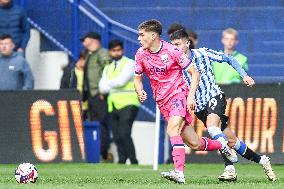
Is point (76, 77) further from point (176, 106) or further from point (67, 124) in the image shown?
point (176, 106)

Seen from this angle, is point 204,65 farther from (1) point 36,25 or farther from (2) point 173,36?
(1) point 36,25

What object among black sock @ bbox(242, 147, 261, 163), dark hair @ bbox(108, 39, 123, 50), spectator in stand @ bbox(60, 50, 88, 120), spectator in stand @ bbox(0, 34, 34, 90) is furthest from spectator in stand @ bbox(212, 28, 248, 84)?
black sock @ bbox(242, 147, 261, 163)

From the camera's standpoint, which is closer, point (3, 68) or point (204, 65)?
point (204, 65)

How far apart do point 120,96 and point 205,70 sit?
20.3ft

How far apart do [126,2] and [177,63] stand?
977 centimetres

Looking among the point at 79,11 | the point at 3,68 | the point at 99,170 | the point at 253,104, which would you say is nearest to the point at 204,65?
the point at 99,170

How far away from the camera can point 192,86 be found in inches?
483

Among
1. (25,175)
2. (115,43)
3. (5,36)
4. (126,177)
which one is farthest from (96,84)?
(25,175)

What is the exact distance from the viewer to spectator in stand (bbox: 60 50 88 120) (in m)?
20.1

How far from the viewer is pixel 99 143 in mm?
18562

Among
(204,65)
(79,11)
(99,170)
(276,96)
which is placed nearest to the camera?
(204,65)

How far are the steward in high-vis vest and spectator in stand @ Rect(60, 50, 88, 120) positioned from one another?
752 millimetres

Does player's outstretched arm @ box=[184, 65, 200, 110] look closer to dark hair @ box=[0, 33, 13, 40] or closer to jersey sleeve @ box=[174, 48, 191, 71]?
jersey sleeve @ box=[174, 48, 191, 71]

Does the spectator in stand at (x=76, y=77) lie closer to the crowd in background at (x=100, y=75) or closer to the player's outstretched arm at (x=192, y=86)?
the crowd in background at (x=100, y=75)
